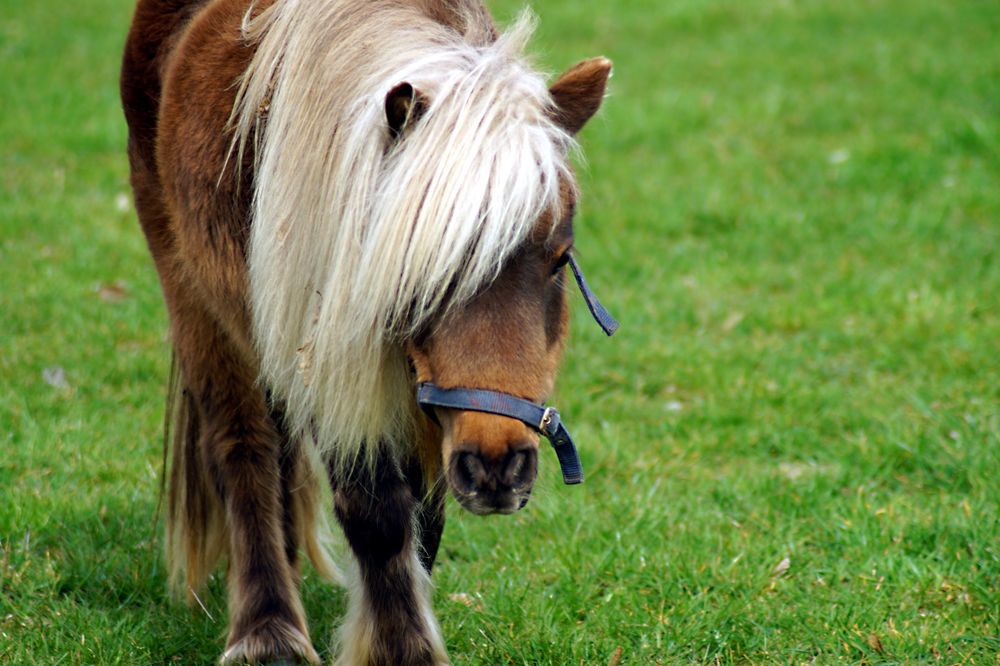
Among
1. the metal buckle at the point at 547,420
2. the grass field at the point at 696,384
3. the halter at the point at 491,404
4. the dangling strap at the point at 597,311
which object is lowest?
the grass field at the point at 696,384

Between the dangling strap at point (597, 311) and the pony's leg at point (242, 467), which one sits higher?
the dangling strap at point (597, 311)

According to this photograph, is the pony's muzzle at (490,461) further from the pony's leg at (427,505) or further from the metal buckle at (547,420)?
the pony's leg at (427,505)

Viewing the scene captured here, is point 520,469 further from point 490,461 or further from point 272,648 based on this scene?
point 272,648

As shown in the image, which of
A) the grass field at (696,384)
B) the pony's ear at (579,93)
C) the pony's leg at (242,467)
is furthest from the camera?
the grass field at (696,384)

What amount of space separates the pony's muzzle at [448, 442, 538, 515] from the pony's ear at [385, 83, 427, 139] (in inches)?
26.4

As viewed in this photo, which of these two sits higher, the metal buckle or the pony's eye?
the pony's eye

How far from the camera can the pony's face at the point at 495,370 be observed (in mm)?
2373

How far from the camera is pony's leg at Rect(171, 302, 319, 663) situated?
10.6 feet

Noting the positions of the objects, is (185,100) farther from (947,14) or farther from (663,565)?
(947,14)

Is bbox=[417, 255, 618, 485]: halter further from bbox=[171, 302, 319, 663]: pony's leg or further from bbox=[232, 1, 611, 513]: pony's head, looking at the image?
bbox=[171, 302, 319, 663]: pony's leg

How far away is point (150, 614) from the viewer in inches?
137

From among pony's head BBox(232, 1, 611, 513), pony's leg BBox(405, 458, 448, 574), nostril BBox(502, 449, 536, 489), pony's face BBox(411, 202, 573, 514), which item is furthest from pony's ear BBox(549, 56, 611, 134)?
pony's leg BBox(405, 458, 448, 574)

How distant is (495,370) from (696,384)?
2959mm

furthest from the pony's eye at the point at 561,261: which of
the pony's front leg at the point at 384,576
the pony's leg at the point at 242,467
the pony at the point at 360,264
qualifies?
the pony's leg at the point at 242,467
